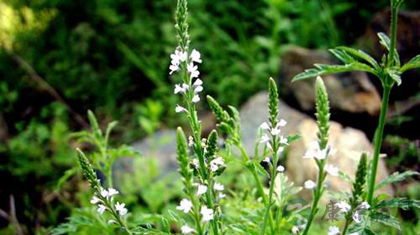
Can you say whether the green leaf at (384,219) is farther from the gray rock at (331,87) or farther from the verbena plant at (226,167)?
the gray rock at (331,87)

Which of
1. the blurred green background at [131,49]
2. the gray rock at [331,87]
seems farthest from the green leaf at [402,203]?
the blurred green background at [131,49]

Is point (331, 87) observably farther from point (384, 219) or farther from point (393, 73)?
point (384, 219)

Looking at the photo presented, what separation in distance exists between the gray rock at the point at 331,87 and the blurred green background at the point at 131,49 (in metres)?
0.29

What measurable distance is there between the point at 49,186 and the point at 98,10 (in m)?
2.93

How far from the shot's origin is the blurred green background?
635 cm

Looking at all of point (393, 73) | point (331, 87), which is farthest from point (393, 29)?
point (331, 87)

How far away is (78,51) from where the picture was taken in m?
6.77

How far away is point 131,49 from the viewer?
704 centimetres

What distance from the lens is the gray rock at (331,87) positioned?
5492mm

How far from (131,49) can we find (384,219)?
5368 millimetres

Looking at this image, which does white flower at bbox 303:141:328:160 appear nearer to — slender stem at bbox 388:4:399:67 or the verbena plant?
the verbena plant

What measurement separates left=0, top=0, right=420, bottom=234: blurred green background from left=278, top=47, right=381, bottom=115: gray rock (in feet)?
0.94

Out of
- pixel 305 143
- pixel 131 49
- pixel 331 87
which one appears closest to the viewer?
pixel 305 143

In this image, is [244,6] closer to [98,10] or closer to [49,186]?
[98,10]
